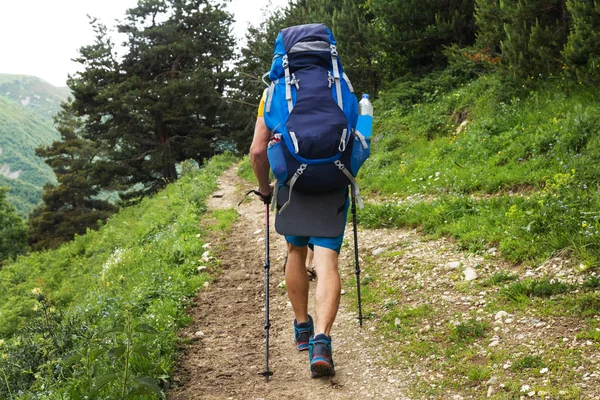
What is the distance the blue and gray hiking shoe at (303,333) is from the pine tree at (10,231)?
4451cm

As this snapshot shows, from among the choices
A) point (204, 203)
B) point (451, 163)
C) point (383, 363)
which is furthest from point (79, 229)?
point (383, 363)

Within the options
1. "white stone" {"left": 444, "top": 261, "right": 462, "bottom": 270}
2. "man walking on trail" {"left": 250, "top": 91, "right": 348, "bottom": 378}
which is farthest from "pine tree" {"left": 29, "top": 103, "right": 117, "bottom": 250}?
"man walking on trail" {"left": 250, "top": 91, "right": 348, "bottom": 378}

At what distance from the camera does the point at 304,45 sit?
3.66 metres

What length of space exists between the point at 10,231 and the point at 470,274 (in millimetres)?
46889

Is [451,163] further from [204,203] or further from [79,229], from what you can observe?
[79,229]

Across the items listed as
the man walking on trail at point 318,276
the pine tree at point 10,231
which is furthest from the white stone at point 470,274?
the pine tree at point 10,231

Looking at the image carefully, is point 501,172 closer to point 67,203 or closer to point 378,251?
point 378,251

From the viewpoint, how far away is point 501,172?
764cm

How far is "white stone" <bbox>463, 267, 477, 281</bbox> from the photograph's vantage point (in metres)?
5.03

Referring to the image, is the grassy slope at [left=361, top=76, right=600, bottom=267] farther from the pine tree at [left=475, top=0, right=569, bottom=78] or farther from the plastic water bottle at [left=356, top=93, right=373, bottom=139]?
the plastic water bottle at [left=356, top=93, right=373, bottom=139]

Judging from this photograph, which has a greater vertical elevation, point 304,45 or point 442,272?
point 304,45

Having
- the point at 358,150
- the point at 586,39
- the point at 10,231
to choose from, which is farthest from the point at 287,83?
the point at 10,231

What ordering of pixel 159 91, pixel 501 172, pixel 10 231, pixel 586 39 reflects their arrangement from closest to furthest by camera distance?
pixel 586 39
pixel 501 172
pixel 159 91
pixel 10 231

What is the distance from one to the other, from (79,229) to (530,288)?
4606 cm
